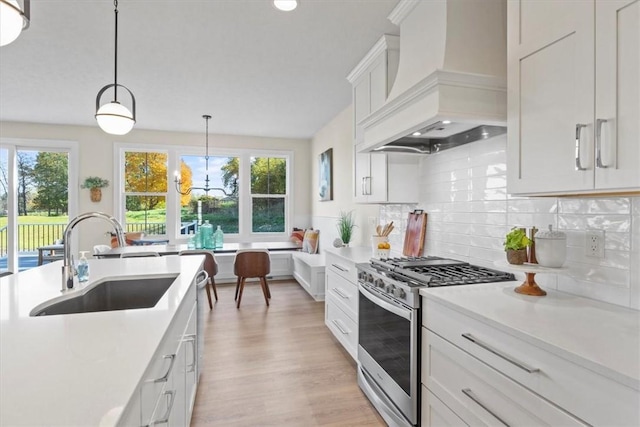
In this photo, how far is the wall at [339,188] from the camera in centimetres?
409

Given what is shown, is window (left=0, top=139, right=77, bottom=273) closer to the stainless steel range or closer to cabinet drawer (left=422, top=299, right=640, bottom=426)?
the stainless steel range

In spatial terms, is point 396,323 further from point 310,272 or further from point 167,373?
point 310,272

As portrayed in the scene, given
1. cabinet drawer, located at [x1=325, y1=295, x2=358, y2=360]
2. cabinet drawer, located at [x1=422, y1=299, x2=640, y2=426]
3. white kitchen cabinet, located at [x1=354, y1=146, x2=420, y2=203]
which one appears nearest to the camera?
cabinet drawer, located at [x1=422, y1=299, x2=640, y2=426]

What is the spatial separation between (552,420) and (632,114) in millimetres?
1025

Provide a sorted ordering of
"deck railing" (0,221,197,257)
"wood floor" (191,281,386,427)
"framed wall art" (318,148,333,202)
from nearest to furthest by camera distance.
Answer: "wood floor" (191,281,386,427) < "framed wall art" (318,148,333,202) < "deck railing" (0,221,197,257)

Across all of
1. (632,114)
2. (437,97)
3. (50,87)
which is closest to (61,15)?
(50,87)

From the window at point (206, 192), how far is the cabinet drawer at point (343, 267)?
326 cm

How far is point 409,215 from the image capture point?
2.94 metres

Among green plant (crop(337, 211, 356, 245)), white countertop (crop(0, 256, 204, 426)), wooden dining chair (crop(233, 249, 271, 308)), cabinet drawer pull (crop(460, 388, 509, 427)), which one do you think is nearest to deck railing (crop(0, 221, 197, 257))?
wooden dining chair (crop(233, 249, 271, 308))

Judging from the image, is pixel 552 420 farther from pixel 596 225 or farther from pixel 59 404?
pixel 59 404

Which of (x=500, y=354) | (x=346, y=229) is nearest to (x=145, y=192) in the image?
(x=346, y=229)

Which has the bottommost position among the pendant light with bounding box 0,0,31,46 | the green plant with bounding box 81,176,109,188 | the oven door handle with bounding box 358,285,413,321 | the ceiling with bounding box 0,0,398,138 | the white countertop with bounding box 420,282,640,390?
the oven door handle with bounding box 358,285,413,321

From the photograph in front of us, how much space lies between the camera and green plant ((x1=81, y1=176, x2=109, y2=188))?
214 inches

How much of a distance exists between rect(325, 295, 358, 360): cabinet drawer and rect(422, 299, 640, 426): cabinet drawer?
1.27 m
